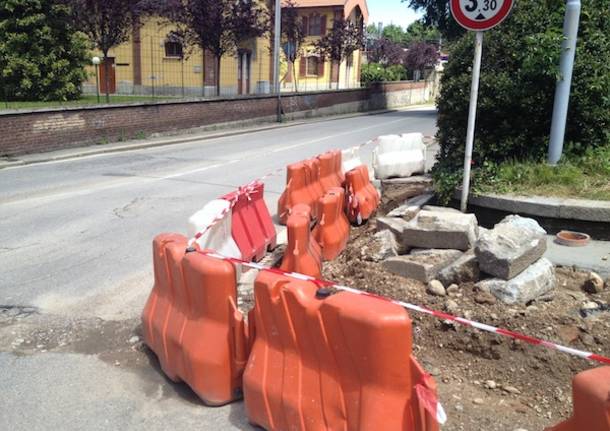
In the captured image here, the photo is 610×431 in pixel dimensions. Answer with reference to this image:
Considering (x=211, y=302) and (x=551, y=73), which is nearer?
(x=211, y=302)

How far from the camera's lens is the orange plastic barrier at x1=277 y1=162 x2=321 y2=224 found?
7.66 m

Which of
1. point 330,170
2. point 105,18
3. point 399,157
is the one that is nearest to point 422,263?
point 330,170

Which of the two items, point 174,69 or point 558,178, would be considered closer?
point 558,178

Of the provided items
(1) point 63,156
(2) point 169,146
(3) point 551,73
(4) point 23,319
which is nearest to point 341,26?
(2) point 169,146

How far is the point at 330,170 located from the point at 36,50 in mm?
17306

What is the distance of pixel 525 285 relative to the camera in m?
4.29

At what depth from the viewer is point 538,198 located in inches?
231

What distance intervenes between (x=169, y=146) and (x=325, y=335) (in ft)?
53.6

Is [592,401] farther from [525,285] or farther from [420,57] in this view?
[420,57]

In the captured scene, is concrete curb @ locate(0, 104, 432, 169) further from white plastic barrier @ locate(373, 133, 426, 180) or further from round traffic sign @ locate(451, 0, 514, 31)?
round traffic sign @ locate(451, 0, 514, 31)

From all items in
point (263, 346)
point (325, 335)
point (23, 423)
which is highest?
point (325, 335)

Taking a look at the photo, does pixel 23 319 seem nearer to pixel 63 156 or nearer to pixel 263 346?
pixel 263 346

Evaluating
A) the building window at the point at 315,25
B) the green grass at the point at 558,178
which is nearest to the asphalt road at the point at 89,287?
the green grass at the point at 558,178

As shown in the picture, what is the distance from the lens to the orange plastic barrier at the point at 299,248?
525cm
